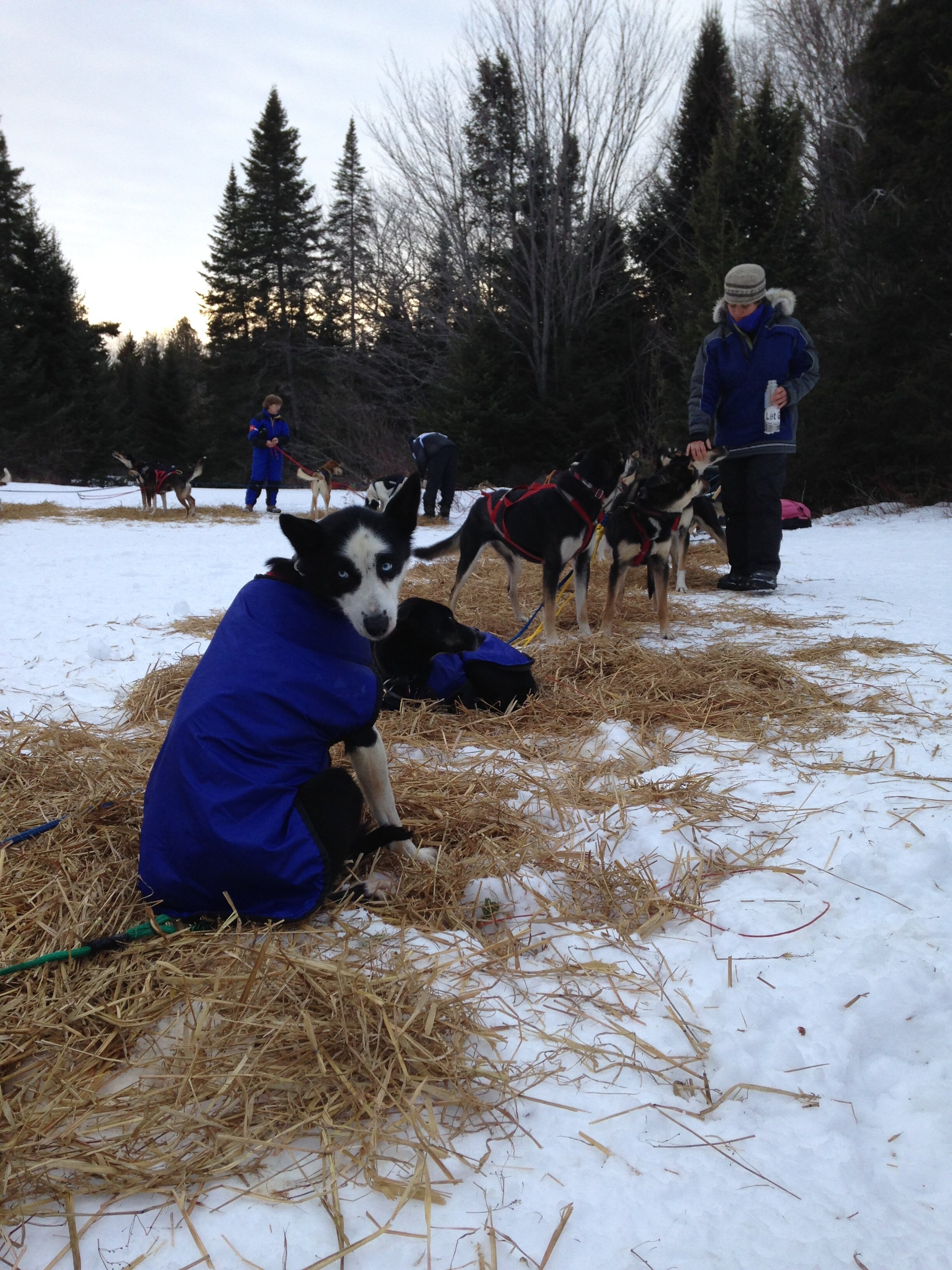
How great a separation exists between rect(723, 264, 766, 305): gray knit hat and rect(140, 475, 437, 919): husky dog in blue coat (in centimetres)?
482

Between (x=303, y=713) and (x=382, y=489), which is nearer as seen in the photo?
(x=303, y=713)

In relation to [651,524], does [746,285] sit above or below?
above

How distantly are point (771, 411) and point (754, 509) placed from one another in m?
0.77

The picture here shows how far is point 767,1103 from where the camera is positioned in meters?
1.57

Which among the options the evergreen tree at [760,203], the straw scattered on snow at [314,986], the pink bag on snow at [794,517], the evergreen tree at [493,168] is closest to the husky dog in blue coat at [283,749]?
the straw scattered on snow at [314,986]

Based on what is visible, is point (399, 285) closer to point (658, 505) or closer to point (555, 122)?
point (555, 122)

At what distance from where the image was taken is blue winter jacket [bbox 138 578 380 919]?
204 cm

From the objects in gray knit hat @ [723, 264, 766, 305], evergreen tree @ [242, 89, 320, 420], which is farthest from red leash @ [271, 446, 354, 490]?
evergreen tree @ [242, 89, 320, 420]

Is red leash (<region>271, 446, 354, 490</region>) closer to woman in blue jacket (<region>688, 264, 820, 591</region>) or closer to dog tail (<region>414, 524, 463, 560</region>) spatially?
dog tail (<region>414, 524, 463, 560</region>)

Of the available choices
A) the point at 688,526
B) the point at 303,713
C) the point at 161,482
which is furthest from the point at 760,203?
the point at 303,713

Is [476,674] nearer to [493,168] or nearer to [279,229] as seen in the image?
[493,168]

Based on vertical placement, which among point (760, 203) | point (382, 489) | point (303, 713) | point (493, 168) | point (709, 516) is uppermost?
point (493, 168)

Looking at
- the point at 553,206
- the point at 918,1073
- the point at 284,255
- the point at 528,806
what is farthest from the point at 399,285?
the point at 918,1073

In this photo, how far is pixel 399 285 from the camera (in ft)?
72.3
